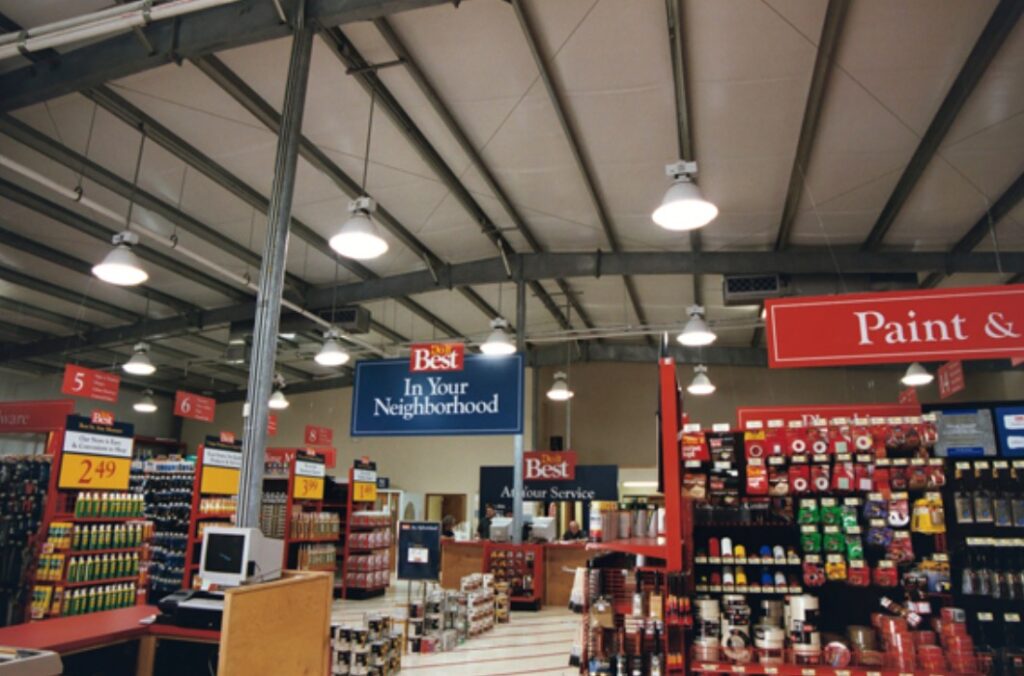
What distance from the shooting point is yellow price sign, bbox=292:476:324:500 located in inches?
428

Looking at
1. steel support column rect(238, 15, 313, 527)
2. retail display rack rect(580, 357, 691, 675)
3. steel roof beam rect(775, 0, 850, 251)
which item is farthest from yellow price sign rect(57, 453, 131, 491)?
steel roof beam rect(775, 0, 850, 251)

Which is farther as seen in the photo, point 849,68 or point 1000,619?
point 849,68

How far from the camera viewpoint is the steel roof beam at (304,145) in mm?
6258

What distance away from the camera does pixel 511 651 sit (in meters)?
7.72

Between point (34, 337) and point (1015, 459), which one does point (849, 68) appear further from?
point (34, 337)

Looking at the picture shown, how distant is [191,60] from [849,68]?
20.0 feet

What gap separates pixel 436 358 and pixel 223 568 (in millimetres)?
2665

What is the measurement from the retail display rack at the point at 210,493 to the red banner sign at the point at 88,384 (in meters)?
2.31

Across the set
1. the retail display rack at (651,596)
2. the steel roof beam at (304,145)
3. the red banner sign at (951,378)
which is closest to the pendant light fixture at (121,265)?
the steel roof beam at (304,145)

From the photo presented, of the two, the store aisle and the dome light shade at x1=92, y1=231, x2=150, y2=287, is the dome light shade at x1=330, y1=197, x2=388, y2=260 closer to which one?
the dome light shade at x1=92, y1=231, x2=150, y2=287

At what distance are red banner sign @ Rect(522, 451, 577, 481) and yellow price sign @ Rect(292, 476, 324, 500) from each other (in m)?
3.67

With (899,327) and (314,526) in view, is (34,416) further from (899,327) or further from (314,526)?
(899,327)

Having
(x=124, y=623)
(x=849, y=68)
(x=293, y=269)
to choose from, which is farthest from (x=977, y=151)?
(x=293, y=269)

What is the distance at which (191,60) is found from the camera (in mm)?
5879
